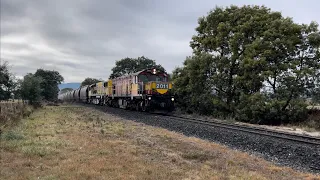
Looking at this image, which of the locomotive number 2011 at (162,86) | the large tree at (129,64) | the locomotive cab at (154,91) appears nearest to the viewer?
the locomotive cab at (154,91)

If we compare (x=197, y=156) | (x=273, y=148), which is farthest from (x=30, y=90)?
(x=197, y=156)

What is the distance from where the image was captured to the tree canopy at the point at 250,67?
21312 mm

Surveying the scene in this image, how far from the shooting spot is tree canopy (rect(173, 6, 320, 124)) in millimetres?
21312

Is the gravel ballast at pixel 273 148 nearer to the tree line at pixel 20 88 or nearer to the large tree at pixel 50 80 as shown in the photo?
the tree line at pixel 20 88

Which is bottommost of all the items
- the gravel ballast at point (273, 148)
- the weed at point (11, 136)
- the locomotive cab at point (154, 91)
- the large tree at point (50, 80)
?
the gravel ballast at point (273, 148)

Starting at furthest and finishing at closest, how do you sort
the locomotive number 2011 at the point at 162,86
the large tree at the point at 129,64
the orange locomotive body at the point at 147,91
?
the large tree at the point at 129,64, the locomotive number 2011 at the point at 162,86, the orange locomotive body at the point at 147,91

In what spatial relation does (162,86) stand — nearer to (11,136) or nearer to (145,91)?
(145,91)

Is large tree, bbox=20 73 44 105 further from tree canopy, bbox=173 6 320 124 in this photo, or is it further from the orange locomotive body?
tree canopy, bbox=173 6 320 124

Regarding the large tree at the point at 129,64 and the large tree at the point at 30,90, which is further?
the large tree at the point at 129,64

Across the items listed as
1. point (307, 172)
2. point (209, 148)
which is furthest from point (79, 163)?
point (307, 172)

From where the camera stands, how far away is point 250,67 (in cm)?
2277

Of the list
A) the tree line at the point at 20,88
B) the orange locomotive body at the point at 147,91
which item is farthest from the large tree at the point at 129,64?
the orange locomotive body at the point at 147,91

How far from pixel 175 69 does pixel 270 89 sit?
35.1ft

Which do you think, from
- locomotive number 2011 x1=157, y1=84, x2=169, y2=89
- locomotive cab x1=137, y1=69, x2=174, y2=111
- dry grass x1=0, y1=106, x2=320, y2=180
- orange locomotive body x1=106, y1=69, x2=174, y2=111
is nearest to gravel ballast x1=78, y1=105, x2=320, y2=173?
dry grass x1=0, y1=106, x2=320, y2=180
